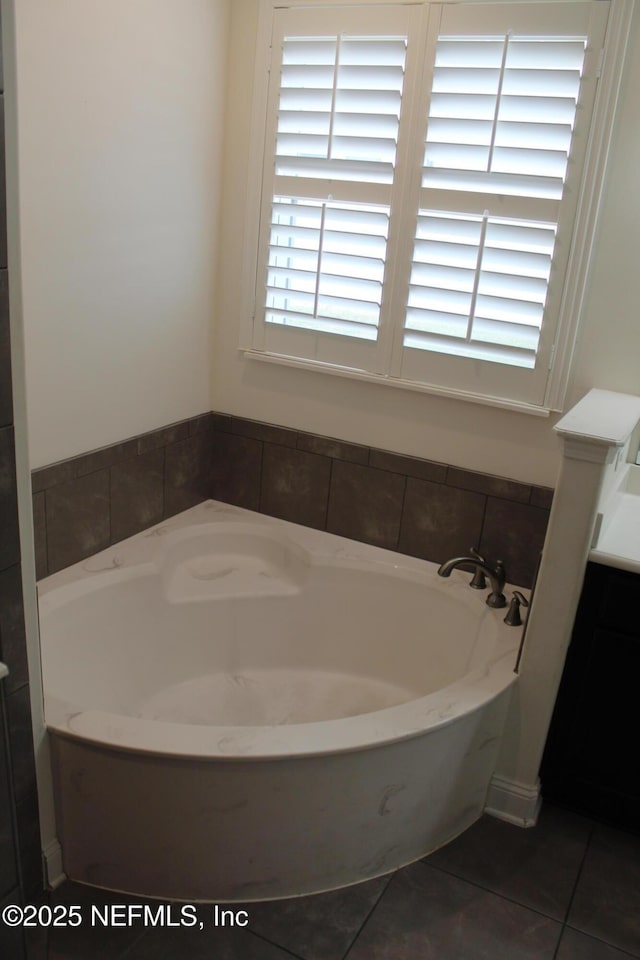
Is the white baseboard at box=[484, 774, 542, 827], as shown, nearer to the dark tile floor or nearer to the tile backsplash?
the dark tile floor

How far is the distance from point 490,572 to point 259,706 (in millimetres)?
873

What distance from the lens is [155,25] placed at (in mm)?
2412

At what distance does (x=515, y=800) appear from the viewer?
2291mm

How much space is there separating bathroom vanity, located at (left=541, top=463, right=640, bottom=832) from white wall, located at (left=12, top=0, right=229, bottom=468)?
1.55 m

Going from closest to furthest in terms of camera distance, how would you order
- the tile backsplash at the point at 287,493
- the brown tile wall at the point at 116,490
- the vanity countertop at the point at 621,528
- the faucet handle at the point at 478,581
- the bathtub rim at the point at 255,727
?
the bathtub rim at the point at 255,727 → the vanity countertop at the point at 621,528 → the brown tile wall at the point at 116,490 → the tile backsplash at the point at 287,493 → the faucet handle at the point at 478,581

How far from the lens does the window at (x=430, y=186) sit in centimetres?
233

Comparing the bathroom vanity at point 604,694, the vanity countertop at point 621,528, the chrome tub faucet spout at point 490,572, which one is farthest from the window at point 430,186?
the bathroom vanity at point 604,694

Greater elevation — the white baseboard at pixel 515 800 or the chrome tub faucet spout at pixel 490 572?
the chrome tub faucet spout at pixel 490 572

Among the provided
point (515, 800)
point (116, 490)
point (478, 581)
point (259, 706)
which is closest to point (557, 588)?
point (478, 581)

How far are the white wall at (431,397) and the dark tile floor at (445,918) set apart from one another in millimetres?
1159

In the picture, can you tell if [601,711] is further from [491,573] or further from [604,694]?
[491,573]

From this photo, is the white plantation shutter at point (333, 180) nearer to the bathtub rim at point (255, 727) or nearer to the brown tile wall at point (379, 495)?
the brown tile wall at point (379, 495)

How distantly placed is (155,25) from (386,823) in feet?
7.86

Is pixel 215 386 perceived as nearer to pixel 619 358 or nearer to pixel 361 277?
pixel 361 277
